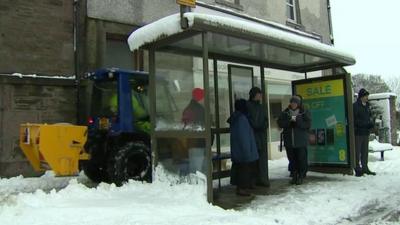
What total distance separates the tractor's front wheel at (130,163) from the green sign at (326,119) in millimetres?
3885

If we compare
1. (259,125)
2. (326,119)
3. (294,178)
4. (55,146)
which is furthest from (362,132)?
(55,146)

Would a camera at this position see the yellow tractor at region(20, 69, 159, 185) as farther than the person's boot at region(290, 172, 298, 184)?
No

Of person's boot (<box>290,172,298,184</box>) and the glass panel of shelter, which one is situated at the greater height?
the glass panel of shelter

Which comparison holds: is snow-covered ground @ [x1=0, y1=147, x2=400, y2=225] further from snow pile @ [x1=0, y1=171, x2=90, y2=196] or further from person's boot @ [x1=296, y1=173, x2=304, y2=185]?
person's boot @ [x1=296, y1=173, x2=304, y2=185]

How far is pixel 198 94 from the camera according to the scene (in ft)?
26.4

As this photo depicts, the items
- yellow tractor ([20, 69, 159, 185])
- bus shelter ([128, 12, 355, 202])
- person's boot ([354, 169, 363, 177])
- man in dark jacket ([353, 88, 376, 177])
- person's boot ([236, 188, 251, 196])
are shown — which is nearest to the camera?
bus shelter ([128, 12, 355, 202])

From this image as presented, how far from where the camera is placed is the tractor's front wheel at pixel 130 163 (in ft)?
31.7

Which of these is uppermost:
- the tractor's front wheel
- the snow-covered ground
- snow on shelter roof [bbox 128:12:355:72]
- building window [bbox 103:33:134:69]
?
building window [bbox 103:33:134:69]

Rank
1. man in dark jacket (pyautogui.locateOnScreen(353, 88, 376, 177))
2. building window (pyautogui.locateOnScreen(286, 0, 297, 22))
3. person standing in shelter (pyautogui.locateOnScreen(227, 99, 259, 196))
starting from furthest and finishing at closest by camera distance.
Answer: building window (pyautogui.locateOnScreen(286, 0, 297, 22)), man in dark jacket (pyautogui.locateOnScreen(353, 88, 376, 177)), person standing in shelter (pyautogui.locateOnScreen(227, 99, 259, 196))

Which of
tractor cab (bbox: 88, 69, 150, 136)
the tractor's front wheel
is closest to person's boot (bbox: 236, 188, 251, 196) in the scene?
the tractor's front wheel

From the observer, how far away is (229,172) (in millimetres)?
9758

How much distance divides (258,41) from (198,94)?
133cm

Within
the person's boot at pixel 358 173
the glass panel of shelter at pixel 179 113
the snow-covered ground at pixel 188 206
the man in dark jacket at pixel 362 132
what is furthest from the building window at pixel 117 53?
the person's boot at pixel 358 173

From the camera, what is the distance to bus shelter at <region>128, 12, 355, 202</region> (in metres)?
7.61
